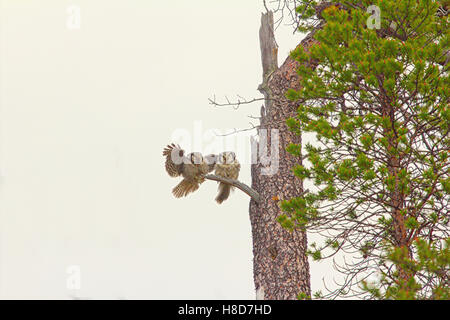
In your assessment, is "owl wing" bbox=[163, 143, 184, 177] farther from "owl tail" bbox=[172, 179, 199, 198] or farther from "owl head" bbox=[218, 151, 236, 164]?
"owl head" bbox=[218, 151, 236, 164]

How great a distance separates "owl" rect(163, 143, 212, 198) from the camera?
877 cm

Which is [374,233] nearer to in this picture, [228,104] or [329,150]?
[329,150]

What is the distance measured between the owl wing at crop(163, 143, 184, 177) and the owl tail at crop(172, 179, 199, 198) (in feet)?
0.66

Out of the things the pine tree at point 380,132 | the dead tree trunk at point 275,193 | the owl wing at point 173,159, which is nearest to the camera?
the pine tree at point 380,132

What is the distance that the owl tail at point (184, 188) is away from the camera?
9.05 m

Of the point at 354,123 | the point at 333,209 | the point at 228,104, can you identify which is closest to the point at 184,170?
the point at 228,104

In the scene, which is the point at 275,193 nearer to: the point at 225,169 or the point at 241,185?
the point at 241,185

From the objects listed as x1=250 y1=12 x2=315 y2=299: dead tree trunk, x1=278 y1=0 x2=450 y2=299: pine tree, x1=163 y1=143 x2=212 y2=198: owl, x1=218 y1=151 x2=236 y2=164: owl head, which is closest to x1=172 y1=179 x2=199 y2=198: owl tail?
x1=163 y1=143 x2=212 y2=198: owl

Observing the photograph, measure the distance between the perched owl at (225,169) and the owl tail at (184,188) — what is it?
0.38m

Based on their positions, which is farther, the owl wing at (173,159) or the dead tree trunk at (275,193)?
the owl wing at (173,159)

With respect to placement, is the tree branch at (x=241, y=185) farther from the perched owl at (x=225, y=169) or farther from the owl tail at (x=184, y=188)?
the owl tail at (x=184, y=188)

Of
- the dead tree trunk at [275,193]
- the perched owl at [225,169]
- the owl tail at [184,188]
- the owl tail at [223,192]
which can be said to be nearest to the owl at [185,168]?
the owl tail at [184,188]

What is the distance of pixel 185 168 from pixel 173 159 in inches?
9.7

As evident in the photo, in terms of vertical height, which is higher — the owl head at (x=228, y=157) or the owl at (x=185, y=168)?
the owl head at (x=228, y=157)
